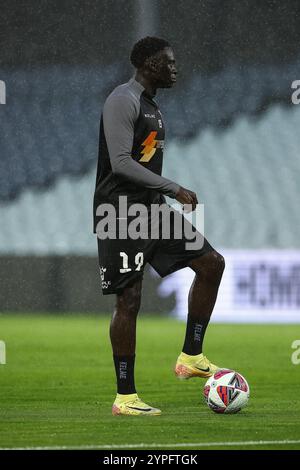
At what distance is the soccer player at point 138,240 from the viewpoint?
5590mm

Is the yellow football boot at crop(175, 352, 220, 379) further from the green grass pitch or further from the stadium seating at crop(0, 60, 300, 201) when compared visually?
the stadium seating at crop(0, 60, 300, 201)

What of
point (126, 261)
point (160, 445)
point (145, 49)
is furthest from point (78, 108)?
point (160, 445)

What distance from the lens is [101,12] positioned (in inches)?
589

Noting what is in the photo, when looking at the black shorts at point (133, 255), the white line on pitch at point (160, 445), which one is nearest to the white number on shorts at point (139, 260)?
the black shorts at point (133, 255)

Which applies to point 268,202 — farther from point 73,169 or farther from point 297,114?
point 73,169

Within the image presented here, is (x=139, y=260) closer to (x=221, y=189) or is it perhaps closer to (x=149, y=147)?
(x=149, y=147)

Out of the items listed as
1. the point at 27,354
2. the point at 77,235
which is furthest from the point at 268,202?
the point at 27,354

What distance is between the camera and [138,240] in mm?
5770

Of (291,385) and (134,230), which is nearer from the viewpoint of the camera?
(134,230)

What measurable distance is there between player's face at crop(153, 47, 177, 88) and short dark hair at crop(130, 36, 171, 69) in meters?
0.03

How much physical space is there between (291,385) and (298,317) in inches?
219

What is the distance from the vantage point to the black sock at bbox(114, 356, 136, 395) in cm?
557

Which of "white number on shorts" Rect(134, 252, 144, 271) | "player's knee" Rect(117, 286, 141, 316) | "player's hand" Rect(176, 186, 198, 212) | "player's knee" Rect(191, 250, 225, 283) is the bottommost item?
"player's knee" Rect(117, 286, 141, 316)

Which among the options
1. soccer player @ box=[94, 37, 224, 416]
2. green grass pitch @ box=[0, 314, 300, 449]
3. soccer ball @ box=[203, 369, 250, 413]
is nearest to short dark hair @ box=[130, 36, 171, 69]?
soccer player @ box=[94, 37, 224, 416]
